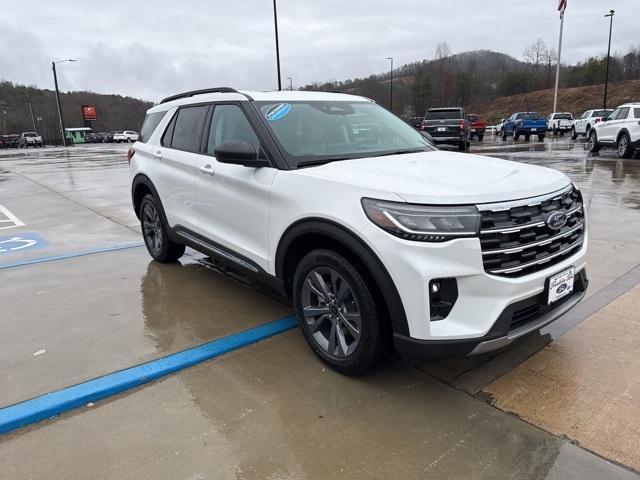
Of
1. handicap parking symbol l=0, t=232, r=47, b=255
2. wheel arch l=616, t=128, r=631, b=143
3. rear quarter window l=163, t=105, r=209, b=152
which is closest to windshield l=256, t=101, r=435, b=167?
rear quarter window l=163, t=105, r=209, b=152

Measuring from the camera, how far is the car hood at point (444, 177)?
2607 millimetres

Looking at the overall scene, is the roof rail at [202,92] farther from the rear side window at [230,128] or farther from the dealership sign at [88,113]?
the dealership sign at [88,113]

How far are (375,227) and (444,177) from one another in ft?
1.87

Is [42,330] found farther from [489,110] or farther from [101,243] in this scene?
[489,110]

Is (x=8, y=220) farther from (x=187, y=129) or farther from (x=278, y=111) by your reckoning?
(x=278, y=111)

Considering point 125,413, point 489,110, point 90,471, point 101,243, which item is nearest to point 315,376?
point 125,413

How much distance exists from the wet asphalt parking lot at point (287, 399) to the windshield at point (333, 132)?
1.39 meters

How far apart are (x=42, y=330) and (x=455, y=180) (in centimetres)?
331

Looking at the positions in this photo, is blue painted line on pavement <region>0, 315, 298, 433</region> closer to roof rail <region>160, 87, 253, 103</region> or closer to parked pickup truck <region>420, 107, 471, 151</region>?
roof rail <region>160, 87, 253, 103</region>

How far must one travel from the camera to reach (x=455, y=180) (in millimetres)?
2814

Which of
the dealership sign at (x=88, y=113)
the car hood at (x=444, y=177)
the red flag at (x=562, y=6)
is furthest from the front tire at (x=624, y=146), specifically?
the dealership sign at (x=88, y=113)

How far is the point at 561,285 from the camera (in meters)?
2.90

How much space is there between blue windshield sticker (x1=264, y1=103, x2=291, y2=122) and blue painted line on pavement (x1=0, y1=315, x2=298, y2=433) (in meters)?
1.60

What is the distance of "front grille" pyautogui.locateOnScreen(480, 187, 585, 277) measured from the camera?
100 inches
